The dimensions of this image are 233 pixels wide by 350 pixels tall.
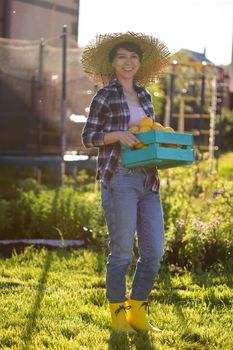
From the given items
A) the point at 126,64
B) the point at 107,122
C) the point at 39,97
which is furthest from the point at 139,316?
the point at 39,97

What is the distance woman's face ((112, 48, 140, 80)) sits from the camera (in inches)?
152

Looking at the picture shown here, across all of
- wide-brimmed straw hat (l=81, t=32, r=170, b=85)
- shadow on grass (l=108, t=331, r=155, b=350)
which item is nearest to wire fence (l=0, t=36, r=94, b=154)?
wide-brimmed straw hat (l=81, t=32, r=170, b=85)

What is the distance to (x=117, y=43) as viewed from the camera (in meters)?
3.98

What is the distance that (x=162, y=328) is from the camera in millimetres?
3945

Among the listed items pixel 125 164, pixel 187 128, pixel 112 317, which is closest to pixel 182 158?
pixel 125 164

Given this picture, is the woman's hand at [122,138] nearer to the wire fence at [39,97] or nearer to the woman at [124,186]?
the woman at [124,186]

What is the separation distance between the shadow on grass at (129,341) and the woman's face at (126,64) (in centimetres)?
137

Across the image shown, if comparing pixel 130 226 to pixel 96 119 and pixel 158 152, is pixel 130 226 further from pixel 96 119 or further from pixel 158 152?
pixel 96 119

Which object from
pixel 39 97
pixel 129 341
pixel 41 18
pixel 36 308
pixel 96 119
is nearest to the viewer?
pixel 129 341

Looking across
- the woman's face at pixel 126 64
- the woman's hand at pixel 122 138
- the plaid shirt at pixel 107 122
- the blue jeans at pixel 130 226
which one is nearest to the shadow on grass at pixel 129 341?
the blue jeans at pixel 130 226

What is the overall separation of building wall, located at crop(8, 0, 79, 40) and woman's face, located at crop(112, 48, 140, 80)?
650cm

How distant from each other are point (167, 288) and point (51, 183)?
20.9 feet

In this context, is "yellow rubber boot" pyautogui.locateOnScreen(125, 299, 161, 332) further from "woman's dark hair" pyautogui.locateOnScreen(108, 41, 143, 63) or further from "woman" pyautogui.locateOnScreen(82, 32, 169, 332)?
"woman's dark hair" pyautogui.locateOnScreen(108, 41, 143, 63)

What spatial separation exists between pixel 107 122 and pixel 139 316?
1060 mm
